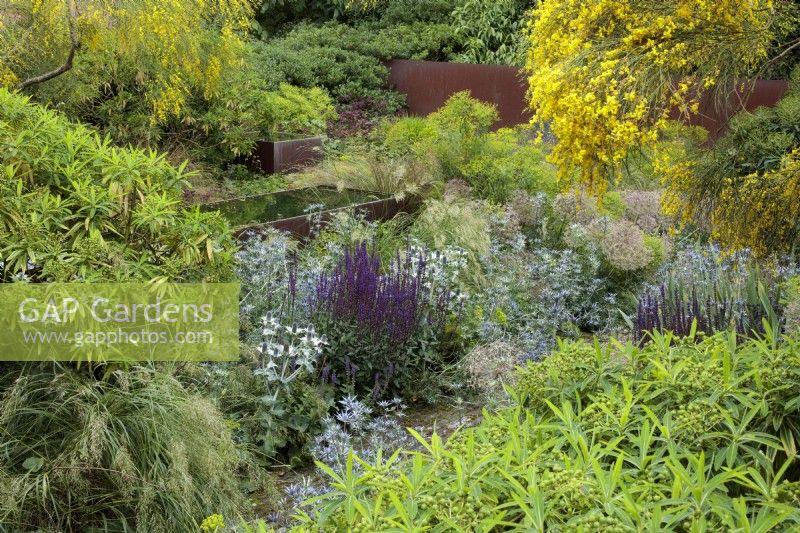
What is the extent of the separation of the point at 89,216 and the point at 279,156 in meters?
7.62

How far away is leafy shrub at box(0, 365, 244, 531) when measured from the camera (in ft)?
11.1

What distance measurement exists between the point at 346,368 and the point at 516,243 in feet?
8.61

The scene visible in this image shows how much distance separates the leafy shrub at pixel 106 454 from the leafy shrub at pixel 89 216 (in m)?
0.43

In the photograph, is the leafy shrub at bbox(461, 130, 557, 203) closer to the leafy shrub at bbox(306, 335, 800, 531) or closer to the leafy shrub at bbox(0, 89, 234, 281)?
the leafy shrub at bbox(0, 89, 234, 281)

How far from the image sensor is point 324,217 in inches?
312

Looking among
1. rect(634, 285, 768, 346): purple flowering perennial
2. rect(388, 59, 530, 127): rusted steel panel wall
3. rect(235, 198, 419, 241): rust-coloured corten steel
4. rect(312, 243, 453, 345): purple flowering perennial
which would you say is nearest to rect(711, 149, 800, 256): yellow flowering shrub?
rect(634, 285, 768, 346): purple flowering perennial

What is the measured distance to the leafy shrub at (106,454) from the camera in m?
3.39

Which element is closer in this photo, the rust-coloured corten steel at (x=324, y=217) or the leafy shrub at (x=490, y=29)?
the rust-coloured corten steel at (x=324, y=217)

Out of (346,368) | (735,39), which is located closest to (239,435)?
(346,368)

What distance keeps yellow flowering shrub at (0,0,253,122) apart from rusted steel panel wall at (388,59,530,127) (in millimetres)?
5698

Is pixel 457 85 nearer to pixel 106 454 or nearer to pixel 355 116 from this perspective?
pixel 355 116

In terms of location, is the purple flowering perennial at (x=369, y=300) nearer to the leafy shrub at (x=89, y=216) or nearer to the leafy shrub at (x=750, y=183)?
the leafy shrub at (x=89, y=216)
